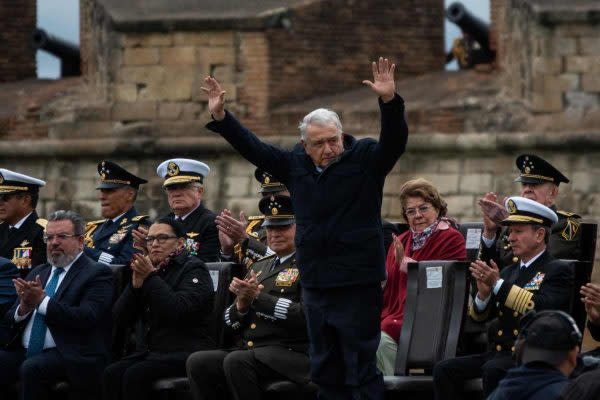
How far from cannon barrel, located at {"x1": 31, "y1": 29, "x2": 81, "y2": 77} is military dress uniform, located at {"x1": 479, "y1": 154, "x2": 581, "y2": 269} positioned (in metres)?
16.3

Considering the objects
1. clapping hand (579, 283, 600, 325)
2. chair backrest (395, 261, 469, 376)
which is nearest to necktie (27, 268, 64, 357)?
chair backrest (395, 261, 469, 376)

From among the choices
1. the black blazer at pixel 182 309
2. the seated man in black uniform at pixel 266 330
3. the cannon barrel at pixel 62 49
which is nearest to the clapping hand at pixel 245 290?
Answer: the seated man in black uniform at pixel 266 330

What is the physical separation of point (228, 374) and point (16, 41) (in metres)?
17.4

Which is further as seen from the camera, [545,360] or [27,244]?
[27,244]

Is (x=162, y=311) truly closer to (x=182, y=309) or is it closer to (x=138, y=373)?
(x=182, y=309)

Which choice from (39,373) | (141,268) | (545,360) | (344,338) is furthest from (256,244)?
(545,360)

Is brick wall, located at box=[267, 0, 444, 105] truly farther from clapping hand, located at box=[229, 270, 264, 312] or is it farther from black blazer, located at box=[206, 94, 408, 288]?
black blazer, located at box=[206, 94, 408, 288]

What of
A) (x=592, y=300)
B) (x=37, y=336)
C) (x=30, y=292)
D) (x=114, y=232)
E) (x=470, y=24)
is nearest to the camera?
(x=592, y=300)

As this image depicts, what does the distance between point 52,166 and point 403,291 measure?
43.6 feet

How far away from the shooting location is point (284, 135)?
22.6 m

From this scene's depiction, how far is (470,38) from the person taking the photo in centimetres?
2388

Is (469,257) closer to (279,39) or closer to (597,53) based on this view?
(597,53)

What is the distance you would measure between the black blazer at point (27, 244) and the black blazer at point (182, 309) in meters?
1.53

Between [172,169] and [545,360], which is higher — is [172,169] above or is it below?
above
